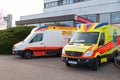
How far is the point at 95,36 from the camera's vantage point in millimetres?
13266

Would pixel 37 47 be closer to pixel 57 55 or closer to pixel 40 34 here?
pixel 40 34

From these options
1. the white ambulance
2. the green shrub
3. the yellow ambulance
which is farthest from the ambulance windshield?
the green shrub

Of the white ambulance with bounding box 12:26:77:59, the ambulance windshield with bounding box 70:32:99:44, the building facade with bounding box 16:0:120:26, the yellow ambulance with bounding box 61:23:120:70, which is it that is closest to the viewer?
the yellow ambulance with bounding box 61:23:120:70

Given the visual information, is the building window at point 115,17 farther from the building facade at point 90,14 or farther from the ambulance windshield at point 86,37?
the ambulance windshield at point 86,37

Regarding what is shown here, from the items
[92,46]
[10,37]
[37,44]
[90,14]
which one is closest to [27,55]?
[37,44]

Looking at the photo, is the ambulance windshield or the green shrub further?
the green shrub

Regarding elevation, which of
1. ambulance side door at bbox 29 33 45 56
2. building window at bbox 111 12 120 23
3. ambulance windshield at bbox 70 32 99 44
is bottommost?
ambulance side door at bbox 29 33 45 56

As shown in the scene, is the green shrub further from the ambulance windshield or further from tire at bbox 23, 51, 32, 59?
the ambulance windshield

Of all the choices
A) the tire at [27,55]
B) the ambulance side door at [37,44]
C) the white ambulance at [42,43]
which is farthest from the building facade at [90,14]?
the tire at [27,55]

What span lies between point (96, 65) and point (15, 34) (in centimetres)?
1082

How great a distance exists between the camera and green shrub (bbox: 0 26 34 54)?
21016 mm

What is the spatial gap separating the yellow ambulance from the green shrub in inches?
334

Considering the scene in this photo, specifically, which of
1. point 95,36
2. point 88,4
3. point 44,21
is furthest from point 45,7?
point 95,36

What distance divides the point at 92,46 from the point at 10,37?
10588 mm
